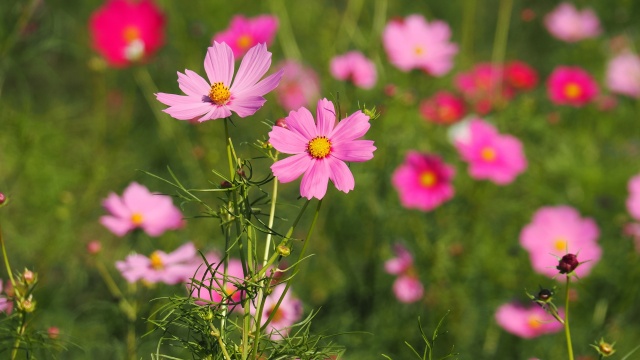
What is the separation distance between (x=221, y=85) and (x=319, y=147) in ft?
0.42

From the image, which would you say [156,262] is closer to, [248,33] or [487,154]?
[248,33]

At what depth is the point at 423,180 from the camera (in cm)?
160

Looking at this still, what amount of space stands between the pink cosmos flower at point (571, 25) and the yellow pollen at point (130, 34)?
1361 millimetres

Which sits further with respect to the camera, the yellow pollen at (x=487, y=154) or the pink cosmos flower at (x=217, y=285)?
the yellow pollen at (x=487, y=154)

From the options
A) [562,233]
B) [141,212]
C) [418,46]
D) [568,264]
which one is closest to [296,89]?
[418,46]

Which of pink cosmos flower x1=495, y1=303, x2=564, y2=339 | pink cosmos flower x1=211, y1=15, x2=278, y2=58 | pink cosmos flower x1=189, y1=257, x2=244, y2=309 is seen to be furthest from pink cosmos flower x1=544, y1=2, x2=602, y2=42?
pink cosmos flower x1=189, y1=257, x2=244, y2=309

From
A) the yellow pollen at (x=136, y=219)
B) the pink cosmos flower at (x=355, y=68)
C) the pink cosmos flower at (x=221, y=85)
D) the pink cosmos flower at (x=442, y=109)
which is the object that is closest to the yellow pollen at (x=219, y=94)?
the pink cosmos flower at (x=221, y=85)

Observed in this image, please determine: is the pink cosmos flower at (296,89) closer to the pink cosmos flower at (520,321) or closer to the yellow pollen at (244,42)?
the yellow pollen at (244,42)

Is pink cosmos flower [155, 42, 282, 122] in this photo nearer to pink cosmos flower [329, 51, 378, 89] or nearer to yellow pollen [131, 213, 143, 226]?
yellow pollen [131, 213, 143, 226]

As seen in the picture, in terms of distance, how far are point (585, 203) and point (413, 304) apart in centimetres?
62

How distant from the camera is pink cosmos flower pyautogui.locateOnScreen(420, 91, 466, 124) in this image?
1.94m

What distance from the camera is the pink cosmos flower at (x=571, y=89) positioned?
6.50 feet

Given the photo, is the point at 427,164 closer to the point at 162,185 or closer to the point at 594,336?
the point at 594,336

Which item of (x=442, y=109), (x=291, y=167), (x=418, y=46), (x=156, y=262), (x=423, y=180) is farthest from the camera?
(x=442, y=109)
